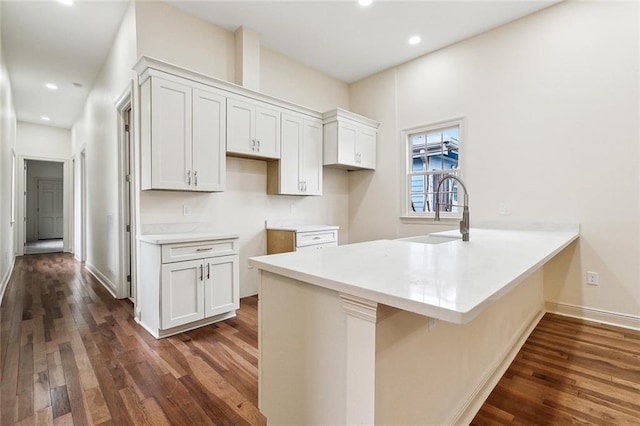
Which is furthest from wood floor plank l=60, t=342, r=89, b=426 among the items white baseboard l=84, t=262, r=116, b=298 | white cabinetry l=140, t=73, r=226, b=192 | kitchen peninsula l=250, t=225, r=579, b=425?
white baseboard l=84, t=262, r=116, b=298

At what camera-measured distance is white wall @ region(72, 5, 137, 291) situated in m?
3.25

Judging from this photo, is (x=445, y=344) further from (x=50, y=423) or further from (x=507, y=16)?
(x=507, y=16)

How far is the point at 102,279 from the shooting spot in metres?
4.30

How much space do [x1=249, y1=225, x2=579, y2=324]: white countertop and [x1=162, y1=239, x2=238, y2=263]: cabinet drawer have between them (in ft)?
4.57

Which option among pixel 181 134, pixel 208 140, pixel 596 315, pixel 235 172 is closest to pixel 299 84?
pixel 235 172

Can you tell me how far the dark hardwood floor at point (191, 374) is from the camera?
1585 mm

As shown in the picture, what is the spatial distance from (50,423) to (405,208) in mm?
4052

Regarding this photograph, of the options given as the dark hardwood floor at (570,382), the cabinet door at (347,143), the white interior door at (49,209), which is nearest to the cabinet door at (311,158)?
the cabinet door at (347,143)

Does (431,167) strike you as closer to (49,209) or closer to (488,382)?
(488,382)

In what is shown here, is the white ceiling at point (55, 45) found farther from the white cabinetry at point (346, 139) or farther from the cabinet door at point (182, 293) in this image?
the cabinet door at point (182, 293)

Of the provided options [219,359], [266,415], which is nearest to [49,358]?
[219,359]

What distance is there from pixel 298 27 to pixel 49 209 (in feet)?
34.8

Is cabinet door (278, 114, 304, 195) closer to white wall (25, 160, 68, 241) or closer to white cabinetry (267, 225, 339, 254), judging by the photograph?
white cabinetry (267, 225, 339, 254)

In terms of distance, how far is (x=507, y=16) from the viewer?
3268 mm
